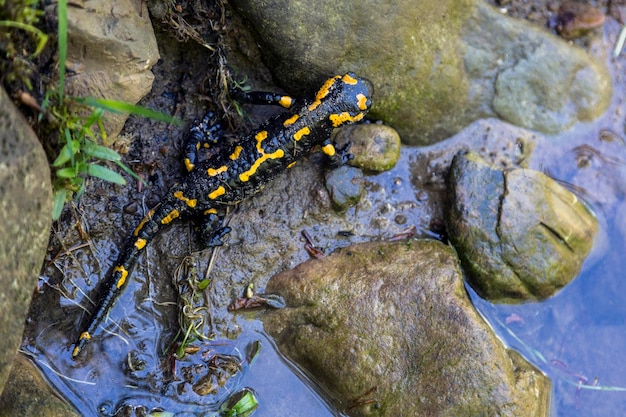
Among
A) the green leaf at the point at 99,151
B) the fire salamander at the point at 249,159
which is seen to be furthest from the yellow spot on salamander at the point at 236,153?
the green leaf at the point at 99,151

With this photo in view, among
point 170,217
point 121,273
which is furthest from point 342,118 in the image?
point 121,273

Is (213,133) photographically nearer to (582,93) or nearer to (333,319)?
(333,319)

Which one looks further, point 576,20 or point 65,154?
point 576,20

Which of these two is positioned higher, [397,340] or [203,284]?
[203,284]

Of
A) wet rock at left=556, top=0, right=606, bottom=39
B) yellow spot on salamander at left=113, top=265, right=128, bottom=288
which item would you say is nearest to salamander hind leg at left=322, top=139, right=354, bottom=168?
yellow spot on salamander at left=113, top=265, right=128, bottom=288

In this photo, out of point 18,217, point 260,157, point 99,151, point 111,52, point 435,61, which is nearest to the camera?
point 18,217

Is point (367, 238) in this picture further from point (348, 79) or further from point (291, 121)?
point (348, 79)

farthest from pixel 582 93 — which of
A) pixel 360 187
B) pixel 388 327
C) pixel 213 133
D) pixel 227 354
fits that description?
pixel 227 354
